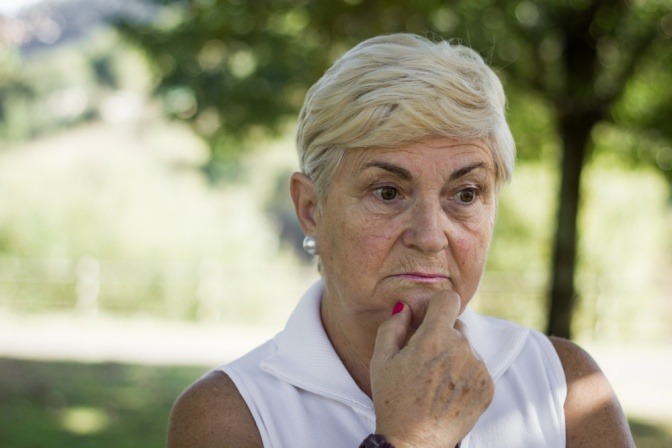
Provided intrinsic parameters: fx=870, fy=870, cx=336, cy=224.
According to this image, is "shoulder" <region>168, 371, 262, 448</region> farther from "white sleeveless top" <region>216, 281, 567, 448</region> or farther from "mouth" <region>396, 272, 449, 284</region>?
"mouth" <region>396, 272, 449, 284</region>

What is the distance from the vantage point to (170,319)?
1966cm

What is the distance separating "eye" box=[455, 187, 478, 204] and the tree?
5333mm

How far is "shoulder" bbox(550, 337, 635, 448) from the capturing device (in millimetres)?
2062

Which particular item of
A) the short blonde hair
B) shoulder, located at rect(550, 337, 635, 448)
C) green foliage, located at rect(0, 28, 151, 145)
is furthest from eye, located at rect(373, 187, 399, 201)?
green foliage, located at rect(0, 28, 151, 145)

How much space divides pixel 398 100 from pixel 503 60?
6197 mm

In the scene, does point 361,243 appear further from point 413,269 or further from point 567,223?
point 567,223

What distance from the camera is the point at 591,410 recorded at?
6.88 feet

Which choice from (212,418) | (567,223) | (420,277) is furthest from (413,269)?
(567,223)

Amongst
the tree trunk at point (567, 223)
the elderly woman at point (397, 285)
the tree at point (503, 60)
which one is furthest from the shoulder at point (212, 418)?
the tree trunk at point (567, 223)

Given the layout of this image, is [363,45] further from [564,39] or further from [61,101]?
[61,101]

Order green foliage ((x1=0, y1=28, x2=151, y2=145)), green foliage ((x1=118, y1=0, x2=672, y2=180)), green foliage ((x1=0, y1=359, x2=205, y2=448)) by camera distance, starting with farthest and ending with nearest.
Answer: green foliage ((x1=0, y1=28, x2=151, y2=145)) → green foliage ((x1=0, y1=359, x2=205, y2=448)) → green foliage ((x1=118, y1=0, x2=672, y2=180))

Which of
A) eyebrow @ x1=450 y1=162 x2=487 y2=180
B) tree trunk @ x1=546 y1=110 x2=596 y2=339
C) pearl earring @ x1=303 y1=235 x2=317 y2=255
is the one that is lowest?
tree trunk @ x1=546 y1=110 x2=596 y2=339

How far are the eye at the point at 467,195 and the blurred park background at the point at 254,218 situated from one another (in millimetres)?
596

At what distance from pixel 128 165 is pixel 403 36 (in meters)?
24.1
